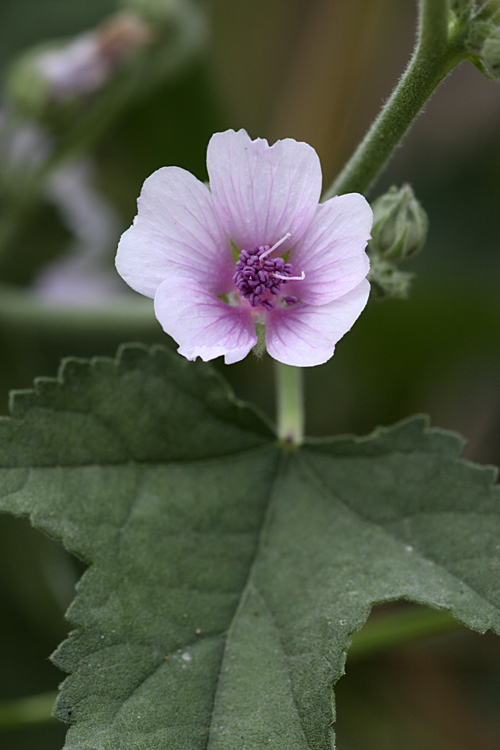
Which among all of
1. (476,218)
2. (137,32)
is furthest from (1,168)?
(476,218)

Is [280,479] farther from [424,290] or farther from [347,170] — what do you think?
[424,290]

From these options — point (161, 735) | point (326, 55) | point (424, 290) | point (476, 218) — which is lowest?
point (161, 735)

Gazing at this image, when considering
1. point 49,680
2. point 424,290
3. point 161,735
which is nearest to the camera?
point 161,735

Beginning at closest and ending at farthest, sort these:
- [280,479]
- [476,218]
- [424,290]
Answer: [280,479]
[424,290]
[476,218]

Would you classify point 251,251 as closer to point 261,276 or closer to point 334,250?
point 261,276

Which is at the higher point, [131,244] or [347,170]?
[347,170]

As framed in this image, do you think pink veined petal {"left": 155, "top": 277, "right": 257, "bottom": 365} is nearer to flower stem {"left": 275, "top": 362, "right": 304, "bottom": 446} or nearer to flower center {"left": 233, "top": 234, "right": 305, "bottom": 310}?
flower center {"left": 233, "top": 234, "right": 305, "bottom": 310}

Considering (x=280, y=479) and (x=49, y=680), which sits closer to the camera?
(x=280, y=479)

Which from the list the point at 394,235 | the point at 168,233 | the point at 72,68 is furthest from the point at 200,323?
the point at 72,68
